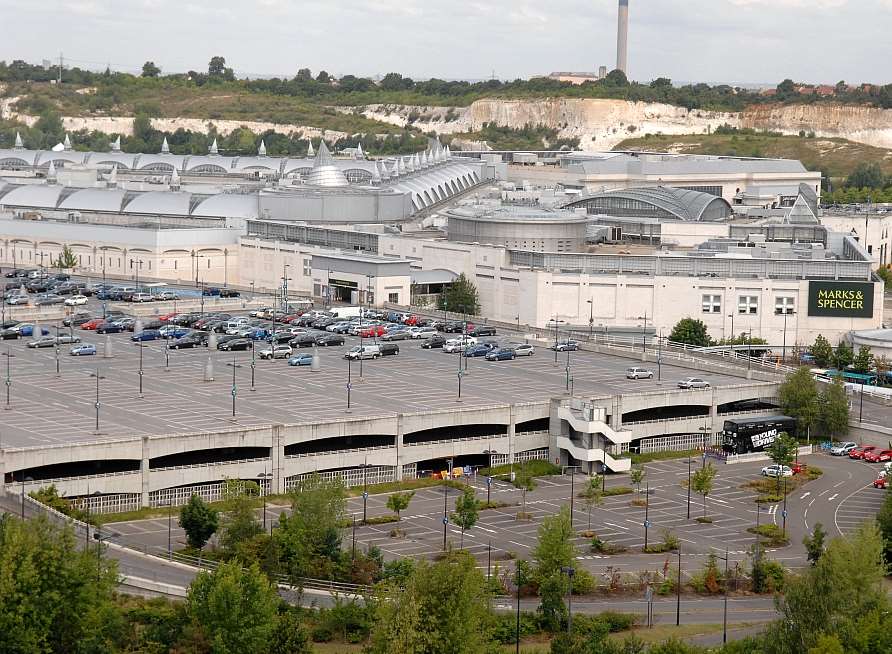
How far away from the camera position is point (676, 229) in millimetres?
94812

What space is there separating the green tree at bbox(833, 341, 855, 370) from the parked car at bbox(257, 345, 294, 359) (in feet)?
73.6

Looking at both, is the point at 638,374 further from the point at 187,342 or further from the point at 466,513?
the point at 466,513

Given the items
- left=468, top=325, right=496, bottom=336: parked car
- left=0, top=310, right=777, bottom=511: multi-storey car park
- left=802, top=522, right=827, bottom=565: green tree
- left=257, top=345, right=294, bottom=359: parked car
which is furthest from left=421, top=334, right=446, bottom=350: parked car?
left=802, top=522, right=827, bottom=565: green tree

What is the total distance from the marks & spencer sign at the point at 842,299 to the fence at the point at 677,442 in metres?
19.4

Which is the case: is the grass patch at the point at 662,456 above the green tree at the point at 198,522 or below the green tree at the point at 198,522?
below

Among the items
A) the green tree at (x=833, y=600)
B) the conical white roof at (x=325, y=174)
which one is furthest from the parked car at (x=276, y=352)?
the conical white roof at (x=325, y=174)

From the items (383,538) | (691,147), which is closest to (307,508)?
(383,538)

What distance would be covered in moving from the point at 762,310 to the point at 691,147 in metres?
98.3

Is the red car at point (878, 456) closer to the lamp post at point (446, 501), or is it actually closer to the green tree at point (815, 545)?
the green tree at point (815, 545)

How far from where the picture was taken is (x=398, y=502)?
154 feet

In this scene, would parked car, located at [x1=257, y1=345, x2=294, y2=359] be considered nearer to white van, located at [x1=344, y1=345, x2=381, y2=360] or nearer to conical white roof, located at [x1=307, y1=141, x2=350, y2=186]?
white van, located at [x1=344, y1=345, x2=381, y2=360]

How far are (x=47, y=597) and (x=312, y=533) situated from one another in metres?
7.98

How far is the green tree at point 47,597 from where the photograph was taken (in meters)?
35.2

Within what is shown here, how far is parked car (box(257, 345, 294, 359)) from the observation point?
64.8m
